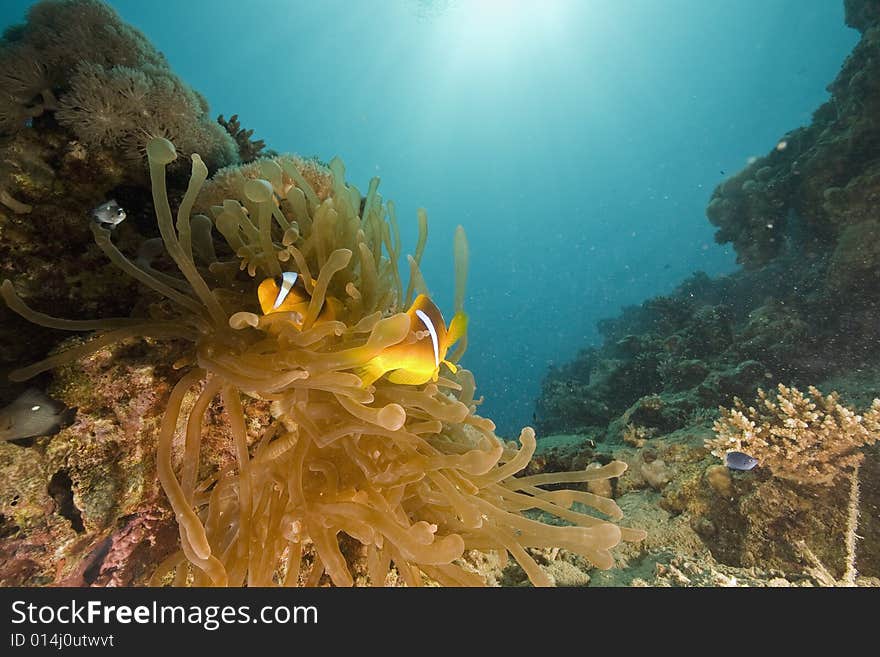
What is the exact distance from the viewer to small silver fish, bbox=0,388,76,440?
1.32 metres

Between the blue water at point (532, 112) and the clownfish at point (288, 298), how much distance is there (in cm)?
3149

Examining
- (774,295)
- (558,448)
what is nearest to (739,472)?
(558,448)

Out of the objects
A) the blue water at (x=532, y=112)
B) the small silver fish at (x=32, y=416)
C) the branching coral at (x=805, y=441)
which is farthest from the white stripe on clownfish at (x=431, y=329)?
the blue water at (x=532, y=112)

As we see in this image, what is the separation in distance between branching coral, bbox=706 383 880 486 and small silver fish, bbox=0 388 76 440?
374cm

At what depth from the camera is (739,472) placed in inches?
117

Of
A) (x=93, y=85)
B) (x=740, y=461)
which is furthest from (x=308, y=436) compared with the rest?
(x=740, y=461)

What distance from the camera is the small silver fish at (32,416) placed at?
1.32 metres

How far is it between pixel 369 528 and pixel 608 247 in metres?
82.8

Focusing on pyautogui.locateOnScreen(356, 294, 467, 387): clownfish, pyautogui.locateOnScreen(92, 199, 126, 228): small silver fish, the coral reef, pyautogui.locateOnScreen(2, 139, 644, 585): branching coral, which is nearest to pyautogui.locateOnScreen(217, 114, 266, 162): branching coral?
pyautogui.locateOnScreen(92, 199, 126, 228): small silver fish

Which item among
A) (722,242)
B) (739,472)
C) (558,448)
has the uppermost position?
(722,242)

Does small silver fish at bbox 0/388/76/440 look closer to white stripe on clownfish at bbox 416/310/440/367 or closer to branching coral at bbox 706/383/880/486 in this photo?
white stripe on clownfish at bbox 416/310/440/367
